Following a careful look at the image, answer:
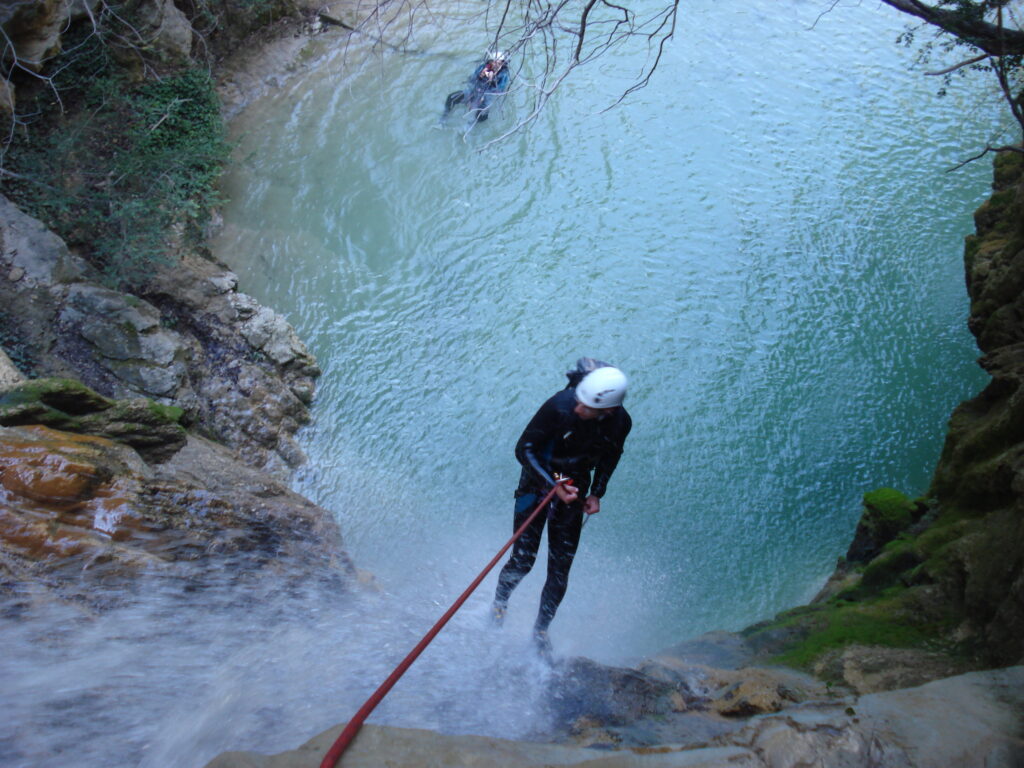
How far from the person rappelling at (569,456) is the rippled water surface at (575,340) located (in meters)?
0.77

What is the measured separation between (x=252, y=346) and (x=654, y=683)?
5.11 m

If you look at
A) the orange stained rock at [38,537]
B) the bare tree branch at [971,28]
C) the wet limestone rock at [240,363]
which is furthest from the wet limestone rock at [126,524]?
the bare tree branch at [971,28]

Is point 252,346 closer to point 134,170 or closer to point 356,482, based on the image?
point 356,482

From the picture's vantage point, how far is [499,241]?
894cm

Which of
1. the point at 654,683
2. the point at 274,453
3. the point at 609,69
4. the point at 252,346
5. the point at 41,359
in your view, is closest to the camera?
the point at 654,683

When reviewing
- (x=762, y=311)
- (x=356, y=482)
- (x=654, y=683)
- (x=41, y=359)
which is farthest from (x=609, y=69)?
(x=654, y=683)

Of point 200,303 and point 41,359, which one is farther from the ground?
point 200,303

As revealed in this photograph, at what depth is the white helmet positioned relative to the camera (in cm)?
378

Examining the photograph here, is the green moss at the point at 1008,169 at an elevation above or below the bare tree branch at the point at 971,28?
above

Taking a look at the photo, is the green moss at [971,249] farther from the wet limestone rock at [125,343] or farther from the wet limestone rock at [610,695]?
the wet limestone rock at [125,343]

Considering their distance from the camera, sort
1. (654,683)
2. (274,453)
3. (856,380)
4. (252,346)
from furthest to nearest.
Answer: (856,380) < (252,346) < (274,453) < (654,683)

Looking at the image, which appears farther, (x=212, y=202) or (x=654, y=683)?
(x=212, y=202)

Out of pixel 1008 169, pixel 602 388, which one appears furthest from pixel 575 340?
pixel 1008 169

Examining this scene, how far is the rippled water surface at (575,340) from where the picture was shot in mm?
3930
